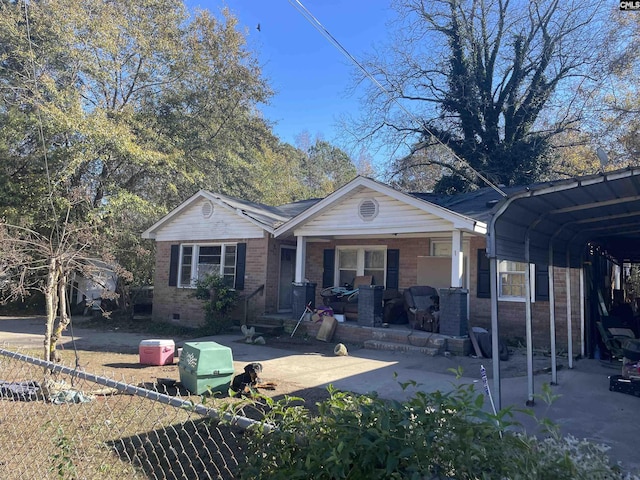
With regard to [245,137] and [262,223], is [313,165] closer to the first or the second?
[245,137]

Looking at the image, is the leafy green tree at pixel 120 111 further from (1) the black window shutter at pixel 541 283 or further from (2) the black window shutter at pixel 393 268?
(1) the black window shutter at pixel 541 283

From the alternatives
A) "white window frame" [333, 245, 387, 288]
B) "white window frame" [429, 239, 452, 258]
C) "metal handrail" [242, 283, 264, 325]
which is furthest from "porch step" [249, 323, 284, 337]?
"white window frame" [429, 239, 452, 258]

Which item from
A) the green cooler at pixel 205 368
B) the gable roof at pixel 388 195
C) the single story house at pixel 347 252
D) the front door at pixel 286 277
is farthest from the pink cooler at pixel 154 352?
the front door at pixel 286 277

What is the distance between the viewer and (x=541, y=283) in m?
11.0

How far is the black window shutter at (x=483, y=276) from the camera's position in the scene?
11703 millimetres

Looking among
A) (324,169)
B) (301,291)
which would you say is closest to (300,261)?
(301,291)

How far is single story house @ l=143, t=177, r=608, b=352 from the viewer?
1105 cm

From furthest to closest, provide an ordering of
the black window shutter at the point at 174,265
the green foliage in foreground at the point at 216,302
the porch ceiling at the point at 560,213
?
the black window shutter at the point at 174,265 → the green foliage in foreground at the point at 216,302 → the porch ceiling at the point at 560,213

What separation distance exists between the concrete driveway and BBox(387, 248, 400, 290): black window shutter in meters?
3.19

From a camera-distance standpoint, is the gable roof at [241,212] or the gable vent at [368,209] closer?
the gable vent at [368,209]

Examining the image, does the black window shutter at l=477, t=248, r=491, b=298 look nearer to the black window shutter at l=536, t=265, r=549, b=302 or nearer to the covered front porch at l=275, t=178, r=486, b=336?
the covered front porch at l=275, t=178, r=486, b=336

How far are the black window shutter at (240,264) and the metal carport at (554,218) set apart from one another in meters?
9.61

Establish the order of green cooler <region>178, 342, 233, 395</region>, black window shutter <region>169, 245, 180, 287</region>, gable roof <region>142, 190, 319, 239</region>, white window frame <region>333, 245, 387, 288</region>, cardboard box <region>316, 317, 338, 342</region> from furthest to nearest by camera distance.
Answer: black window shutter <region>169, 245, 180, 287</region> → gable roof <region>142, 190, 319, 239</region> → white window frame <region>333, 245, 387, 288</region> → cardboard box <region>316, 317, 338, 342</region> → green cooler <region>178, 342, 233, 395</region>

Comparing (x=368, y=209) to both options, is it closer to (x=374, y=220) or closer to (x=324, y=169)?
(x=374, y=220)
